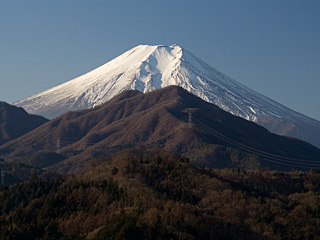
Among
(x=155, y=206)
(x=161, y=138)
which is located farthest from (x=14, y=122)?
(x=155, y=206)

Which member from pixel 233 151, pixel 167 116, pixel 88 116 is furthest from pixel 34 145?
pixel 233 151

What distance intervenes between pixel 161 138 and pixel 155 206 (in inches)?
3433

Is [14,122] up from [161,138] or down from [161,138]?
down

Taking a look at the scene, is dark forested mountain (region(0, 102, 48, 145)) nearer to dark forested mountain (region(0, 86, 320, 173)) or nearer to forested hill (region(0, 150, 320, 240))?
dark forested mountain (region(0, 86, 320, 173))

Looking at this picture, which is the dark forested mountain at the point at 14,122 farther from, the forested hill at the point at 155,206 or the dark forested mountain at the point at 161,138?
the forested hill at the point at 155,206

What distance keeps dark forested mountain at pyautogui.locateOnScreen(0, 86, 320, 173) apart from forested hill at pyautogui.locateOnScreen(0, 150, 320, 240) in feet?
168

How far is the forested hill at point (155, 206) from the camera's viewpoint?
4762cm

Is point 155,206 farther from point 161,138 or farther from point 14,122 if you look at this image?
point 14,122

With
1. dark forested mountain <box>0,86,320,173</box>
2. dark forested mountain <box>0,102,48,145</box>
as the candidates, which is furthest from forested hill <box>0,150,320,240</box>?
dark forested mountain <box>0,102,48,145</box>

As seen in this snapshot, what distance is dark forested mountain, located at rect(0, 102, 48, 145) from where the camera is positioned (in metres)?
174

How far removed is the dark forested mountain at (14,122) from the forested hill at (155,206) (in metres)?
105

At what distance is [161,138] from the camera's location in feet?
456

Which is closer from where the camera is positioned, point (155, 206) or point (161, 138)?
point (155, 206)

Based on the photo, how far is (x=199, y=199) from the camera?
59.8m
